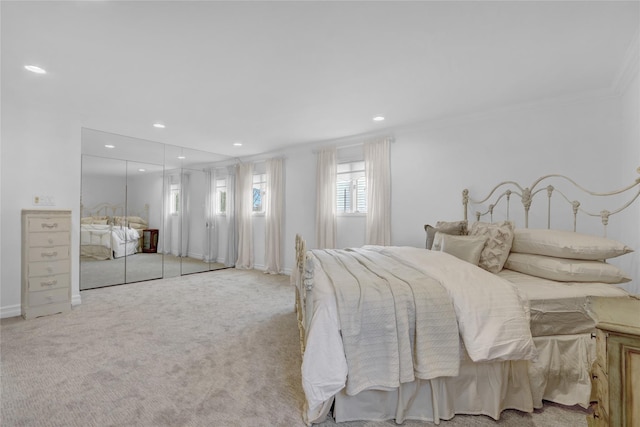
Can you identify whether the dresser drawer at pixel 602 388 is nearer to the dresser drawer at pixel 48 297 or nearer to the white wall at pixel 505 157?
the white wall at pixel 505 157

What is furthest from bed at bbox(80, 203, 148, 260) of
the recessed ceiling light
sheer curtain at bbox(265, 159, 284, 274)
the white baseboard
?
sheer curtain at bbox(265, 159, 284, 274)

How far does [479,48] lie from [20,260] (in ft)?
17.6

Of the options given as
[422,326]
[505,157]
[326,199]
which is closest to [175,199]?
[326,199]

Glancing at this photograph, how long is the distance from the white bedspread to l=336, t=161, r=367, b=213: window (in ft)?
9.94

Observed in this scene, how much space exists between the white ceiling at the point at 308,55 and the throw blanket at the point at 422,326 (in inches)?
71.3

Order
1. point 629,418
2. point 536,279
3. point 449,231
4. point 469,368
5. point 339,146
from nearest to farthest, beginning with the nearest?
point 629,418, point 469,368, point 536,279, point 449,231, point 339,146

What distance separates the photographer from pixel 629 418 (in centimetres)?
84

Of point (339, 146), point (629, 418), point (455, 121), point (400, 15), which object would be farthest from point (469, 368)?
point (339, 146)

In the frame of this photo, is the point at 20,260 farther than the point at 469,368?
Yes

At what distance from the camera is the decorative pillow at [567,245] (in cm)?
198

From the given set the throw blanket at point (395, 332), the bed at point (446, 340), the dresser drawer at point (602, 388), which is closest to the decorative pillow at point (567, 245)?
the bed at point (446, 340)

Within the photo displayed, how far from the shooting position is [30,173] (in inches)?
137

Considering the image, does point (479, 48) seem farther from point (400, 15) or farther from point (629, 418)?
point (629, 418)

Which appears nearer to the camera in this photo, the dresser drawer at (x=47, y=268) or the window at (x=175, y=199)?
the dresser drawer at (x=47, y=268)
